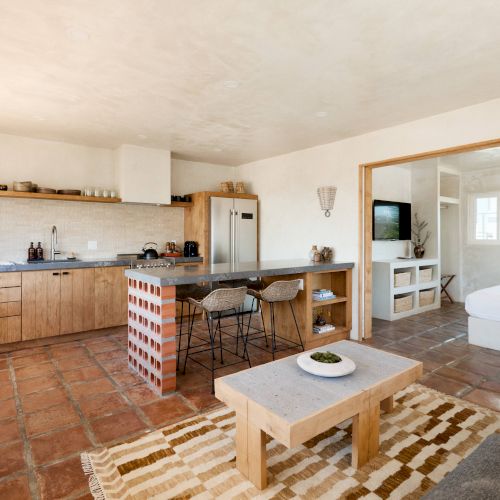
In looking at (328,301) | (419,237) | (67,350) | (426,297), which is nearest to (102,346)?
(67,350)

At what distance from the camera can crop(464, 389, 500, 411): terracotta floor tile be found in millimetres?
2646

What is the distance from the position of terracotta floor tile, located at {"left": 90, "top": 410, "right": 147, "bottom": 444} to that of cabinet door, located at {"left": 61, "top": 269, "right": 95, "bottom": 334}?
2.24 metres

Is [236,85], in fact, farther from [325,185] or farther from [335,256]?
[335,256]

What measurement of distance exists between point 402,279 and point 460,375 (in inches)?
96.5

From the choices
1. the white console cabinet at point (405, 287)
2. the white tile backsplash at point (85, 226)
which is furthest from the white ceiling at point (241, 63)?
the white console cabinet at point (405, 287)

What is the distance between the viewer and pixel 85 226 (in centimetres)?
499

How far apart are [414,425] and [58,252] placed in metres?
4.57

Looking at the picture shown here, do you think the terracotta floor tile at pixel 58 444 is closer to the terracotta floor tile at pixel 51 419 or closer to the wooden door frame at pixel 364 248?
the terracotta floor tile at pixel 51 419

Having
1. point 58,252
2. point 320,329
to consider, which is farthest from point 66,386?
point 320,329

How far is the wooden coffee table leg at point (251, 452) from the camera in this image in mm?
1771

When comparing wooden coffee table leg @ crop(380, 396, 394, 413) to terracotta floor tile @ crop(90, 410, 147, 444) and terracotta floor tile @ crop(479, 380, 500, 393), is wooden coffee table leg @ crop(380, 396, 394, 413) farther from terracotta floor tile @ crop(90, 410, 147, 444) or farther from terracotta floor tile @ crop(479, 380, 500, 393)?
terracotta floor tile @ crop(90, 410, 147, 444)

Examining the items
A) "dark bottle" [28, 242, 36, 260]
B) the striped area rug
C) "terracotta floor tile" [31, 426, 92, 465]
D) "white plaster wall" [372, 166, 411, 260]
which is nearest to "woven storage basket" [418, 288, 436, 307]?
"white plaster wall" [372, 166, 411, 260]

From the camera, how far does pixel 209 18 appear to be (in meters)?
2.03

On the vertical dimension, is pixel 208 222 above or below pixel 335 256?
above
